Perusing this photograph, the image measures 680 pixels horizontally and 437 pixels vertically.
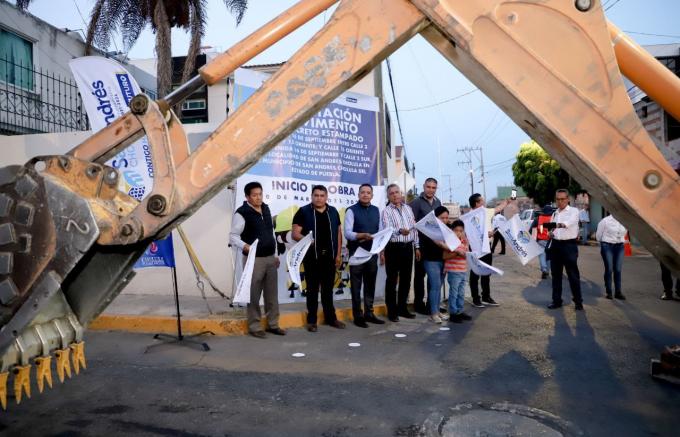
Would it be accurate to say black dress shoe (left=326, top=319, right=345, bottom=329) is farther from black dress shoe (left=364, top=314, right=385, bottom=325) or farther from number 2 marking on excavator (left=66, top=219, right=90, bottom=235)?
number 2 marking on excavator (left=66, top=219, right=90, bottom=235)

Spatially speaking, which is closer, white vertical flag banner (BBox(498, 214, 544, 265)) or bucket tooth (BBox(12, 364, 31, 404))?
bucket tooth (BBox(12, 364, 31, 404))

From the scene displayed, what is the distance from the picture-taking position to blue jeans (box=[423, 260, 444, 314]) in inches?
265

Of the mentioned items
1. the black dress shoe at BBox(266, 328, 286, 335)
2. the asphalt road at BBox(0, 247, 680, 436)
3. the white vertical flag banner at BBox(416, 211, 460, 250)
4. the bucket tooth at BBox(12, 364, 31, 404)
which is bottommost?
the asphalt road at BBox(0, 247, 680, 436)

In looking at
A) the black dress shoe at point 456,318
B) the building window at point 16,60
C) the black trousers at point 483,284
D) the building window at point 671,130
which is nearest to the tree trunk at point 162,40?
the building window at point 16,60

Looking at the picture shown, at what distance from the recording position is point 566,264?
24.4ft

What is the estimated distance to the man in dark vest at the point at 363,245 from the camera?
6691 mm

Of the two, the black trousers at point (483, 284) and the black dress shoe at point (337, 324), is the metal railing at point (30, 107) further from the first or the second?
the black trousers at point (483, 284)

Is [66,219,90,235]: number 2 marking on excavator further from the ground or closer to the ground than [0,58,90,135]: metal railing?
closer to the ground

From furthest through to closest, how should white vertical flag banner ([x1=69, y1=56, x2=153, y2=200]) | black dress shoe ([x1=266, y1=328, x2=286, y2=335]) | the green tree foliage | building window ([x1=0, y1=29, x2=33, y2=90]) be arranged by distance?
1. the green tree foliage
2. building window ([x1=0, y1=29, x2=33, y2=90])
3. black dress shoe ([x1=266, y1=328, x2=286, y2=335])
4. white vertical flag banner ([x1=69, y1=56, x2=153, y2=200])

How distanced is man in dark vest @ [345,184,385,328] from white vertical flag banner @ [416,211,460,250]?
69 centimetres

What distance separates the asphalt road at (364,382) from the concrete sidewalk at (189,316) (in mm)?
318

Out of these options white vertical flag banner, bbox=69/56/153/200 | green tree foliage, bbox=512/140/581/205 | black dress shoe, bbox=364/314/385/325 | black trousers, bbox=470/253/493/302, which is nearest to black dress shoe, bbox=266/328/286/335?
black dress shoe, bbox=364/314/385/325

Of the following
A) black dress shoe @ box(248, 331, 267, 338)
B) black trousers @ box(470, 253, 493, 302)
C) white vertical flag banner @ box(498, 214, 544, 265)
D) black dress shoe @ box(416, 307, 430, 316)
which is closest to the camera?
black dress shoe @ box(248, 331, 267, 338)

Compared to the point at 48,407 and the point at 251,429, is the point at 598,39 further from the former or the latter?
the point at 48,407
